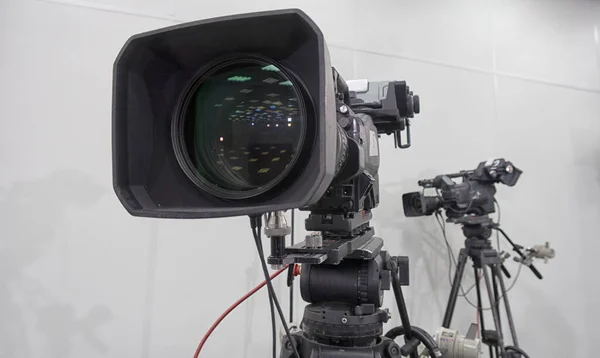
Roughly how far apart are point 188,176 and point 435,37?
1707mm

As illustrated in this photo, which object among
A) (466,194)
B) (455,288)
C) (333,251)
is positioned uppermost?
(466,194)

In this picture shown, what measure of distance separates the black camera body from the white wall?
11.9 inches

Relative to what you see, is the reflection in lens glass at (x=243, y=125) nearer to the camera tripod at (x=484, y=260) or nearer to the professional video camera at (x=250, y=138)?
the professional video camera at (x=250, y=138)

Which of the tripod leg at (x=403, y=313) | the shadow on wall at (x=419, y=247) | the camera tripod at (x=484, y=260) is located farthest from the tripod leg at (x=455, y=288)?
the tripod leg at (x=403, y=313)

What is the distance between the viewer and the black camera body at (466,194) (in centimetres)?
129

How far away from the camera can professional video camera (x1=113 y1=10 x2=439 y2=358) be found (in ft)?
1.47

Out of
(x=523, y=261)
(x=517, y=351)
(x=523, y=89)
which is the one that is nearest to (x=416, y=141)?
(x=523, y=261)

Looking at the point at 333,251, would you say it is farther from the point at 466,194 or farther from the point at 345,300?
the point at 466,194

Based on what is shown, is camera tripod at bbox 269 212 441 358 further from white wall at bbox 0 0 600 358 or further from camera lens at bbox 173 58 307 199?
white wall at bbox 0 0 600 358

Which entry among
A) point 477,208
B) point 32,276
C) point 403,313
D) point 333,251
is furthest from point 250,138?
point 477,208

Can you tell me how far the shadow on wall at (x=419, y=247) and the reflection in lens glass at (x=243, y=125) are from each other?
45.8 inches

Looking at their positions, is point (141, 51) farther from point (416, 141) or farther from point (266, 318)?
point (416, 141)

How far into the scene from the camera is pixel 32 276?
111cm

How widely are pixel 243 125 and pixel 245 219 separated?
914mm
